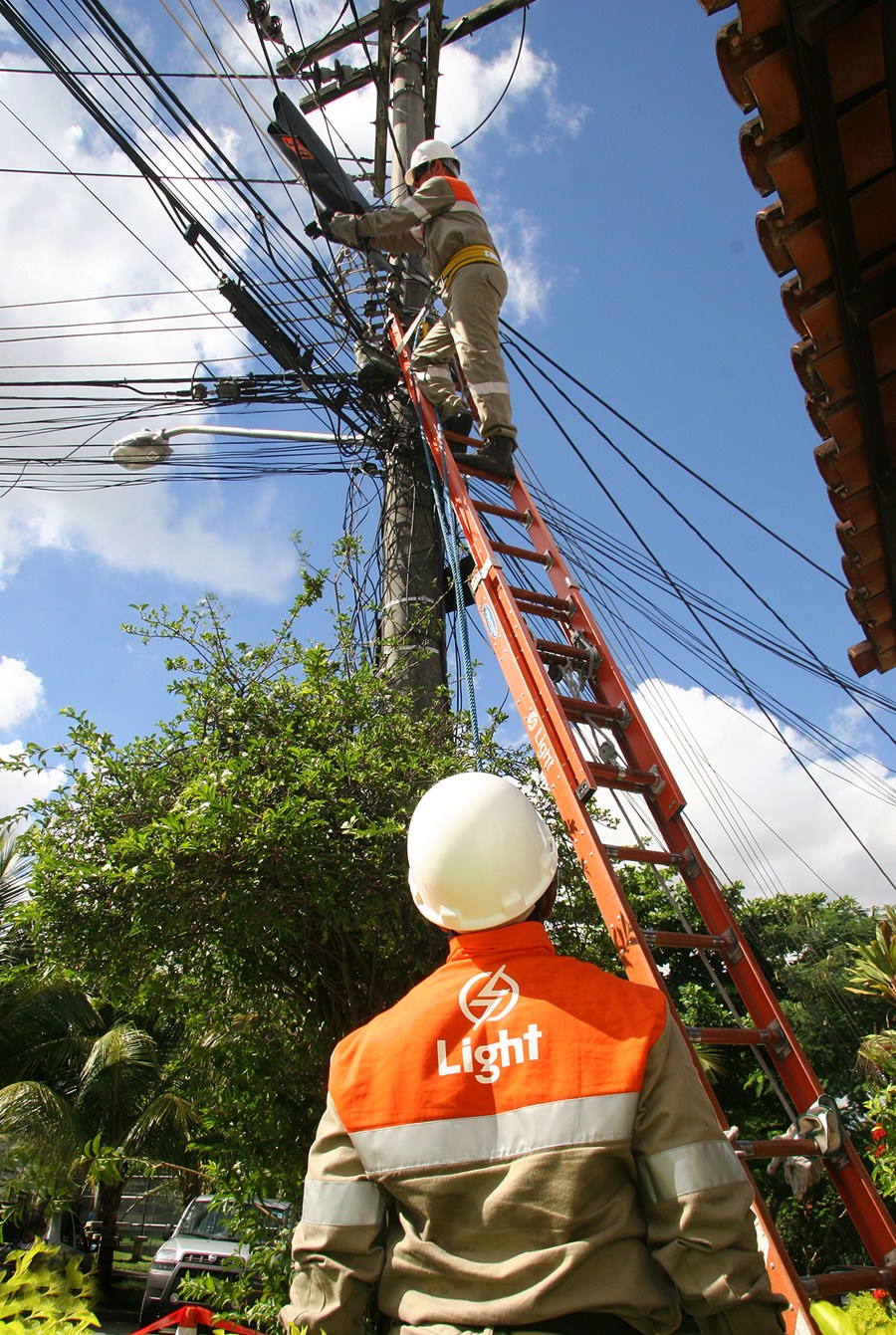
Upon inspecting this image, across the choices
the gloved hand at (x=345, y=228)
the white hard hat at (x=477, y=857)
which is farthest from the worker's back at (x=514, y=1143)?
the gloved hand at (x=345, y=228)

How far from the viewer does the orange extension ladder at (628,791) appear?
9.01 feet

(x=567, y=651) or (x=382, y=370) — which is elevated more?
(x=382, y=370)

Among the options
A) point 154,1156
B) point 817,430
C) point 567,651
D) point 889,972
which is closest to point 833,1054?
point 889,972

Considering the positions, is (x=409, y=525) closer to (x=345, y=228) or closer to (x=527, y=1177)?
(x=345, y=228)

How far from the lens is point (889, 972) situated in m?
7.63

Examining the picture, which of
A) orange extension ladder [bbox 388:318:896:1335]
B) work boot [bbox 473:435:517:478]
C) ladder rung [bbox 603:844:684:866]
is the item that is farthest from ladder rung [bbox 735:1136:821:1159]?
work boot [bbox 473:435:517:478]

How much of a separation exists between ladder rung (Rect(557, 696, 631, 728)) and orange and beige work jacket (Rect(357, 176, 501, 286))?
105 inches

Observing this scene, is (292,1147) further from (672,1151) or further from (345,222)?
(345,222)

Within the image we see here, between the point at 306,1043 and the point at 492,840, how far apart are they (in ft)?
7.61

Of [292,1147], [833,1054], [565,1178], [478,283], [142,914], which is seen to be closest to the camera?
[565,1178]

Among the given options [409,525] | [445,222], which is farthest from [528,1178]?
[445,222]

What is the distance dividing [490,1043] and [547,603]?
3.30 meters

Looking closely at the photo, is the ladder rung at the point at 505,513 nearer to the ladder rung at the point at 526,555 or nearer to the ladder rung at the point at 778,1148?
the ladder rung at the point at 526,555

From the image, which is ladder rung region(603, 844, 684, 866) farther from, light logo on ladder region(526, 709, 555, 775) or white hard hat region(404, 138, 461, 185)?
white hard hat region(404, 138, 461, 185)
